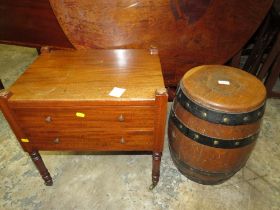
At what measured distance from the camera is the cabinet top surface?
111 centimetres

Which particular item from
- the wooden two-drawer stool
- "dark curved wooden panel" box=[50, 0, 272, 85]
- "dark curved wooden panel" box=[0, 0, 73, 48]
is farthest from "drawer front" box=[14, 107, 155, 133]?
"dark curved wooden panel" box=[0, 0, 73, 48]

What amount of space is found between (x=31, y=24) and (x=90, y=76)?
1173 millimetres

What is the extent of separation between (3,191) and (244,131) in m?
1.60

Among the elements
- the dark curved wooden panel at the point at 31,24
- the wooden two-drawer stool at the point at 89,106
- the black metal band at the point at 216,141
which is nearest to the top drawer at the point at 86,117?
the wooden two-drawer stool at the point at 89,106

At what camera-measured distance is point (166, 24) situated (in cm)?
157

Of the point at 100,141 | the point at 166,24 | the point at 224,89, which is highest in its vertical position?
the point at 166,24

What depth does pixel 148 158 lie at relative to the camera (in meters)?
1.75

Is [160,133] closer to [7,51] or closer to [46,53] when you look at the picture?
[46,53]

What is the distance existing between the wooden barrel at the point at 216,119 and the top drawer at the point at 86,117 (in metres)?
0.23

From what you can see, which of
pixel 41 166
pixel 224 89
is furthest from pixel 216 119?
pixel 41 166

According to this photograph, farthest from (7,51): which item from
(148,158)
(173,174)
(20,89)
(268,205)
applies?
(268,205)

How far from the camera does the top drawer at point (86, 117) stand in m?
1.12

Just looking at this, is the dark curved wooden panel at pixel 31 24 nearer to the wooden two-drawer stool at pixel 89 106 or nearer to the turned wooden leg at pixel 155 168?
the wooden two-drawer stool at pixel 89 106

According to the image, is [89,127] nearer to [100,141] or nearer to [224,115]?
[100,141]
